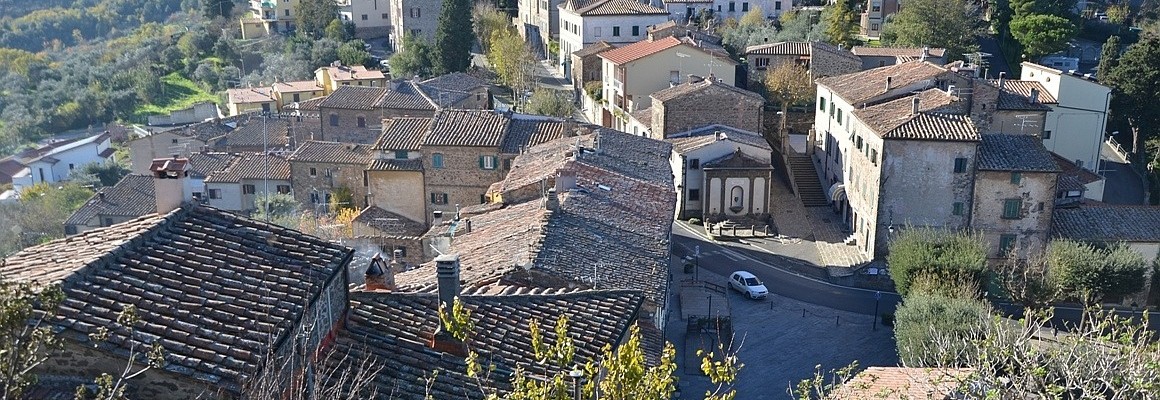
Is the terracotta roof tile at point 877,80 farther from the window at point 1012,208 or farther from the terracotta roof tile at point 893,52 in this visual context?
the terracotta roof tile at point 893,52

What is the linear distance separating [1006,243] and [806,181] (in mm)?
9898

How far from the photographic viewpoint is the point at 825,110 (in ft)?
129

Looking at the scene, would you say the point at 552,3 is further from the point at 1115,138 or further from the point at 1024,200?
the point at 1024,200

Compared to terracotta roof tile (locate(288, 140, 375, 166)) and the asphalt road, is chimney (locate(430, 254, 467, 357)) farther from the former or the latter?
terracotta roof tile (locate(288, 140, 375, 166))

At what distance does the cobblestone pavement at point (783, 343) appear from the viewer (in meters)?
22.0

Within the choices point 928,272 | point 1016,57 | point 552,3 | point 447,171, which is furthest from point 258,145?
point 1016,57

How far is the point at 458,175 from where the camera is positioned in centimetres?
3019

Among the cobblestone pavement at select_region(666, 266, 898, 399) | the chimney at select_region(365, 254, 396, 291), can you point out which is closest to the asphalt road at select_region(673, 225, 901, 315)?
the cobblestone pavement at select_region(666, 266, 898, 399)

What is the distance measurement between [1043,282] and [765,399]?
1002cm

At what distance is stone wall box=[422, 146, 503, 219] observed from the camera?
29906mm

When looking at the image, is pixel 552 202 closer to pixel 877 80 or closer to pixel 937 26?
pixel 877 80

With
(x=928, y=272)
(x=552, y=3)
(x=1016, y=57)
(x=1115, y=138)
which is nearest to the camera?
(x=928, y=272)

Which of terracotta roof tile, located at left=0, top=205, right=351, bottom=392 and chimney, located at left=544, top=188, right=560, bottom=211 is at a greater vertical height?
terracotta roof tile, located at left=0, top=205, right=351, bottom=392

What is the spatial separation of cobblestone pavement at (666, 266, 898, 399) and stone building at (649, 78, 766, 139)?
A: 31.1 ft
